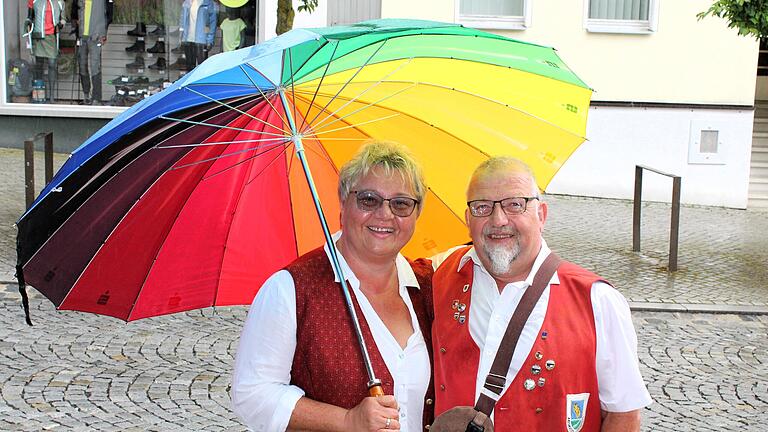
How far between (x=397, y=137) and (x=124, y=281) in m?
1.12

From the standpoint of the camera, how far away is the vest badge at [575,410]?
3.16 m

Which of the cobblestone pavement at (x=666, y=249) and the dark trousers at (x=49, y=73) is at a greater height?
the dark trousers at (x=49, y=73)

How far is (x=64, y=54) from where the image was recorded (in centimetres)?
1708

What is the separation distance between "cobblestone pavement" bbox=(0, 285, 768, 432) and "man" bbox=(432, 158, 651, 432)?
128 inches

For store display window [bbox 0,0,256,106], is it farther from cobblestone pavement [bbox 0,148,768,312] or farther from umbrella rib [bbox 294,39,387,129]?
umbrella rib [bbox 294,39,387,129]

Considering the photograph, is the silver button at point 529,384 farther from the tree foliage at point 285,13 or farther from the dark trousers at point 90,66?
the dark trousers at point 90,66

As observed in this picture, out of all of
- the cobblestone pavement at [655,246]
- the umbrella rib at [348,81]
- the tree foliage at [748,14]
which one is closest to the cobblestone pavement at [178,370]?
the cobblestone pavement at [655,246]

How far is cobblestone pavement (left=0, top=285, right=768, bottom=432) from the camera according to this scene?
6.33m

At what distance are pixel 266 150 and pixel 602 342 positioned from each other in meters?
1.37

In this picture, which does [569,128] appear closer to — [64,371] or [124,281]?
[124,281]

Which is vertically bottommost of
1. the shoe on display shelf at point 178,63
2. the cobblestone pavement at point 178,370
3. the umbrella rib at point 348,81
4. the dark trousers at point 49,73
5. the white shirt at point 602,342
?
the cobblestone pavement at point 178,370

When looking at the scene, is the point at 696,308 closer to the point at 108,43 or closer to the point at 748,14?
the point at 748,14

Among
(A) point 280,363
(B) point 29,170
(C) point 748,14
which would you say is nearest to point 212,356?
(B) point 29,170

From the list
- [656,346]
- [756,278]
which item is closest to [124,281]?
[656,346]
